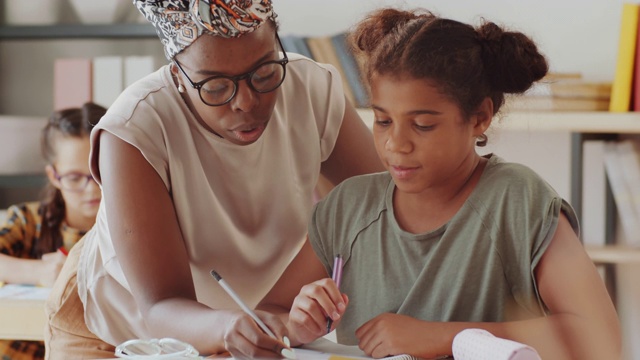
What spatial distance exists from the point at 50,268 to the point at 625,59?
1.64 m

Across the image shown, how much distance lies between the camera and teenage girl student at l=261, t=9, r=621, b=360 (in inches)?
38.2

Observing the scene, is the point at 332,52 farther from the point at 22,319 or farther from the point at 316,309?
the point at 316,309

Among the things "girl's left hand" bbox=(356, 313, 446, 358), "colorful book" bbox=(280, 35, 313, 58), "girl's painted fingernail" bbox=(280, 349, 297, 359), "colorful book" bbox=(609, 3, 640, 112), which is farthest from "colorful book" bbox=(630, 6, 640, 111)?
"girl's painted fingernail" bbox=(280, 349, 297, 359)

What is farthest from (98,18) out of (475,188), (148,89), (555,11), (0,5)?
(475,188)

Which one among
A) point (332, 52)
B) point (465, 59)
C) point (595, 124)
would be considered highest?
point (465, 59)

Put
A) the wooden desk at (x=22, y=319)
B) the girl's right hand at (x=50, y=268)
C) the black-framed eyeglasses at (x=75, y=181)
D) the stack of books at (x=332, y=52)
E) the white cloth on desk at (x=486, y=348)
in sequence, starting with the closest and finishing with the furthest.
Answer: the white cloth on desk at (x=486, y=348)
the wooden desk at (x=22, y=319)
the girl's right hand at (x=50, y=268)
the black-framed eyeglasses at (x=75, y=181)
the stack of books at (x=332, y=52)

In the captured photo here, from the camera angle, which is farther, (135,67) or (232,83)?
(135,67)

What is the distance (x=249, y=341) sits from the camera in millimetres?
940

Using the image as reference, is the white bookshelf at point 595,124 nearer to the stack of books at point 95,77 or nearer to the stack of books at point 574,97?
the stack of books at point 574,97

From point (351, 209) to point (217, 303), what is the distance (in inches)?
10.1

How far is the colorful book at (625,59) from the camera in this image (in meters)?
2.47

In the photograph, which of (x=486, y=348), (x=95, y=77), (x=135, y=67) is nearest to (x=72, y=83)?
(x=95, y=77)

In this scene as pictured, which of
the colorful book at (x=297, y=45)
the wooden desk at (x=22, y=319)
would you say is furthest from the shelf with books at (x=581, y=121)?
the wooden desk at (x=22, y=319)

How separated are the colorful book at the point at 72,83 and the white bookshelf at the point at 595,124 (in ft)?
3.04
